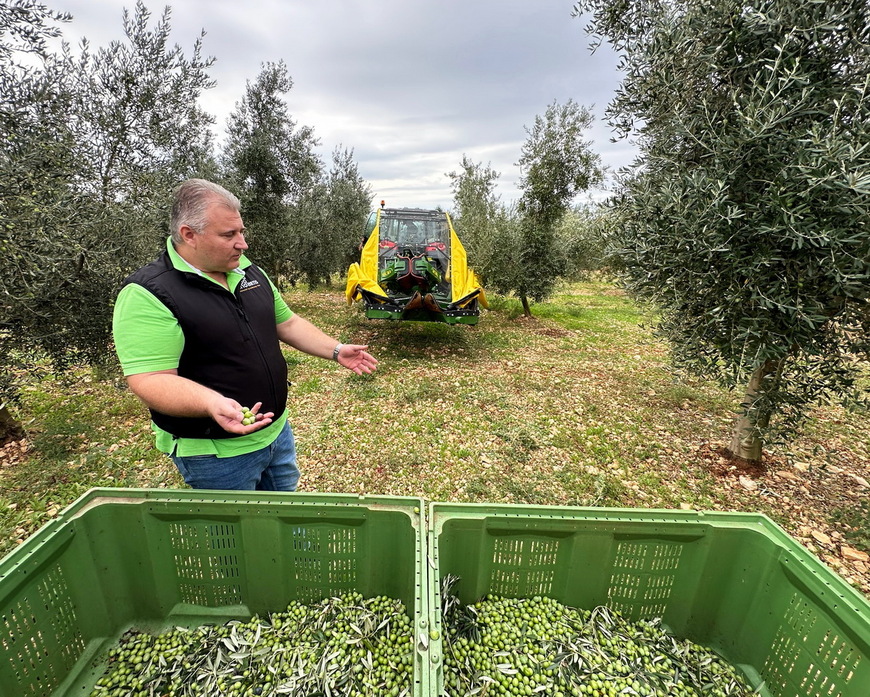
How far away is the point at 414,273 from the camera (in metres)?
8.95

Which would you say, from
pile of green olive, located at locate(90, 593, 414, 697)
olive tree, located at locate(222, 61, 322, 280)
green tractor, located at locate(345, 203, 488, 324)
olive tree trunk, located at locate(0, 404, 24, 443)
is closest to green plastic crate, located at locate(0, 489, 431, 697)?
pile of green olive, located at locate(90, 593, 414, 697)

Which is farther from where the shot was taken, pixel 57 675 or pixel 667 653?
pixel 667 653

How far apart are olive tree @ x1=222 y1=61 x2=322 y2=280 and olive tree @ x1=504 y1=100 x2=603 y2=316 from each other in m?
7.49

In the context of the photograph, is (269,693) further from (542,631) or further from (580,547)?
A: (580,547)

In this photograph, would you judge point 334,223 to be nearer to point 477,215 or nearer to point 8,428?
point 477,215

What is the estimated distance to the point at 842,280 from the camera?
303 cm

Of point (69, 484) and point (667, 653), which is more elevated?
point (667, 653)

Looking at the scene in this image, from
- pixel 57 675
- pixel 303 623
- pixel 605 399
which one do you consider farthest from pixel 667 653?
pixel 605 399

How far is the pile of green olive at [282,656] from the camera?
197cm

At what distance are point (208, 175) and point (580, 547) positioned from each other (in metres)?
10.9

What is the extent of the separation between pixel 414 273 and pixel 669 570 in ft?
24.7

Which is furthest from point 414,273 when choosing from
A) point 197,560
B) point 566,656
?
point 566,656

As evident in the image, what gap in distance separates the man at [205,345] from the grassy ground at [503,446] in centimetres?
262

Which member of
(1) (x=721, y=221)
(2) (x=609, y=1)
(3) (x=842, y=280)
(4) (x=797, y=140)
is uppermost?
(2) (x=609, y=1)
